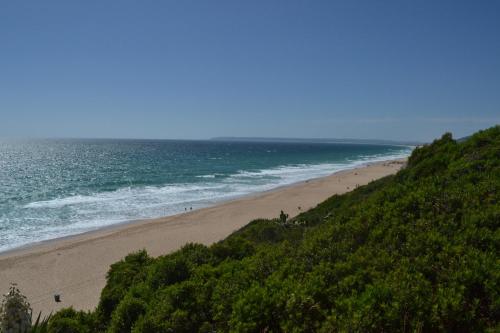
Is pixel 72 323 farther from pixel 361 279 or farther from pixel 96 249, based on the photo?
pixel 96 249

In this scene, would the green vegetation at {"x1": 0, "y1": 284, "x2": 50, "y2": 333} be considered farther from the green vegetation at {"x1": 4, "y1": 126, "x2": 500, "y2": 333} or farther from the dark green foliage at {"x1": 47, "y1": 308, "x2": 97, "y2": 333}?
the dark green foliage at {"x1": 47, "y1": 308, "x2": 97, "y2": 333}

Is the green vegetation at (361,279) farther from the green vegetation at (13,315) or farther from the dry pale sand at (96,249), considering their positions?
the dry pale sand at (96,249)

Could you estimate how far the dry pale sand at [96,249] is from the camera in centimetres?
1189

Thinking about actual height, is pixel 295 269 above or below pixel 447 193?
below

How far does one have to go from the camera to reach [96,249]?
16047 mm

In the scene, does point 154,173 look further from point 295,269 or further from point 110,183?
point 295,269

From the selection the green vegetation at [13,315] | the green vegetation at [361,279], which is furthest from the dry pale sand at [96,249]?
the green vegetation at [13,315]

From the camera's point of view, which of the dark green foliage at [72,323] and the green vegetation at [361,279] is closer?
the green vegetation at [361,279]

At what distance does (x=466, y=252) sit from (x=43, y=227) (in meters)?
22.0

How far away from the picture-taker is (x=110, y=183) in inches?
1553

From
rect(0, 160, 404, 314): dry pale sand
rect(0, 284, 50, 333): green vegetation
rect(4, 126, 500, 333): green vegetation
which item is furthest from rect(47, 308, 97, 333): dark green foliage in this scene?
rect(0, 160, 404, 314): dry pale sand

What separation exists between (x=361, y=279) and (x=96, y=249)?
1490 centimetres

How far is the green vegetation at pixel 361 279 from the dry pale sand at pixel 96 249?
260 inches

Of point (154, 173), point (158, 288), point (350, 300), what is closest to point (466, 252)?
point (350, 300)
